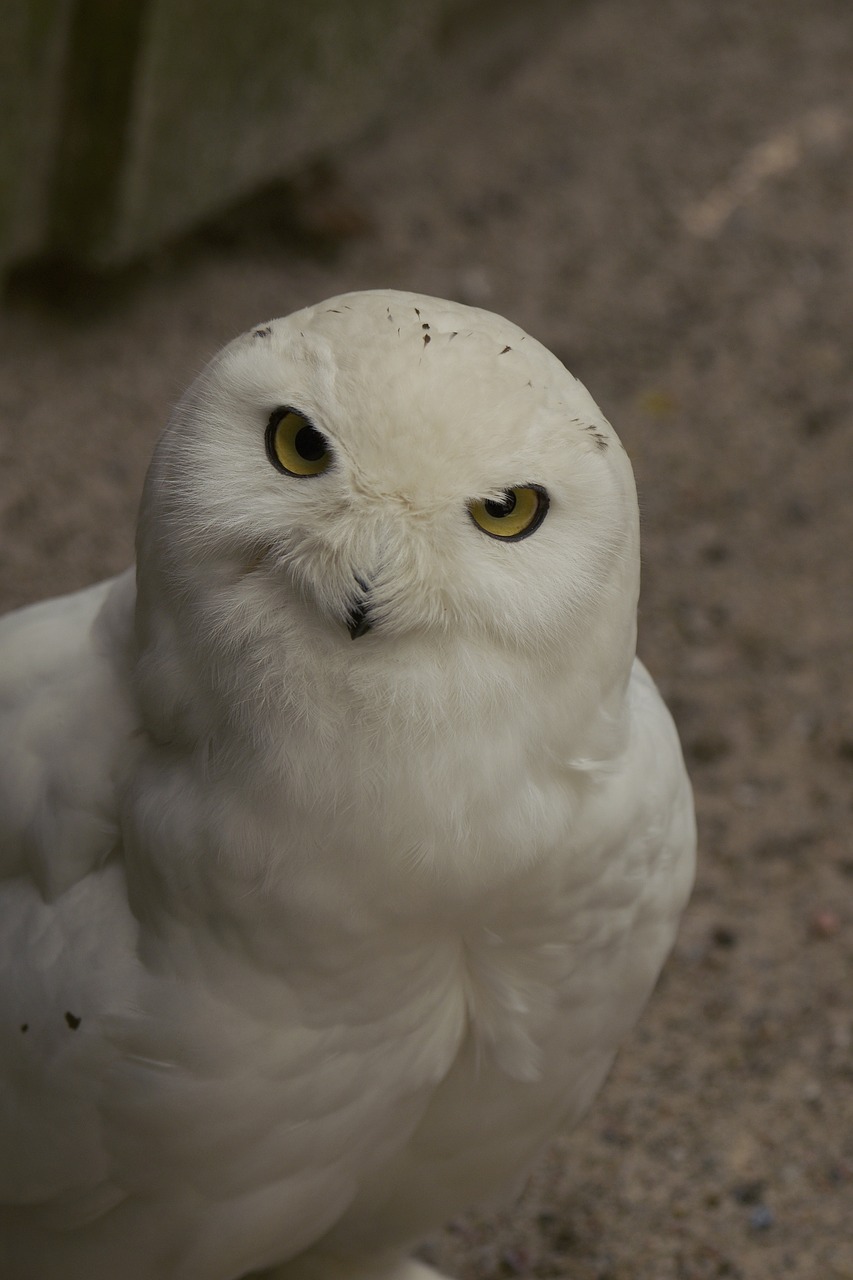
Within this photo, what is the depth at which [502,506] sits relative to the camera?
1.21 metres

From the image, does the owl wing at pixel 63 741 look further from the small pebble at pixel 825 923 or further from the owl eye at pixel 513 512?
the small pebble at pixel 825 923

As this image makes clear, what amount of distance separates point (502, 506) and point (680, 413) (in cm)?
253

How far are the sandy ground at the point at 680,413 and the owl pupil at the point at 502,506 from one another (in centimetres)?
101

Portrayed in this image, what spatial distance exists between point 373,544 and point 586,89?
3.95 m

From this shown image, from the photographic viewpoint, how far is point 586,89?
185 inches

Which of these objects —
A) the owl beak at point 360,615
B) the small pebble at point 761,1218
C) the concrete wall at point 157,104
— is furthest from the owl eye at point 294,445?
the concrete wall at point 157,104

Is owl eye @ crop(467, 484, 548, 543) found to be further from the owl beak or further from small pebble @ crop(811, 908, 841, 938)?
small pebble @ crop(811, 908, 841, 938)

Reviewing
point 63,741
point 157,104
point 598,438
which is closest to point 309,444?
point 598,438

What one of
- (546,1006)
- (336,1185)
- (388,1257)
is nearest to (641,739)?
(546,1006)

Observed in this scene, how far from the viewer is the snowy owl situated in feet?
4.04

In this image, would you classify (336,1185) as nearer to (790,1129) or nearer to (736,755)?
(790,1129)

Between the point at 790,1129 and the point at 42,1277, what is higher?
the point at 42,1277

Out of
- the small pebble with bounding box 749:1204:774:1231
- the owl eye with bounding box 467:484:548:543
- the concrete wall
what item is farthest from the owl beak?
the concrete wall

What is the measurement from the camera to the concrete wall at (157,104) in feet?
10.4
